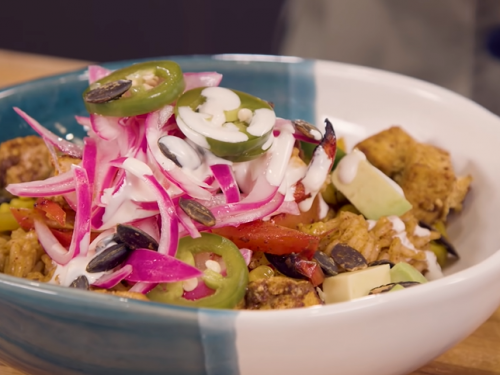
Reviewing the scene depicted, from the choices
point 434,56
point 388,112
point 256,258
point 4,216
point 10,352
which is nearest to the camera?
point 10,352

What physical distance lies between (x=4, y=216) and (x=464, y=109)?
5.53 ft

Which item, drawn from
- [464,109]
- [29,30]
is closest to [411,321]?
[464,109]

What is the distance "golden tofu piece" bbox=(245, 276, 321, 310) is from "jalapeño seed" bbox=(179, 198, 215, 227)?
0.19m

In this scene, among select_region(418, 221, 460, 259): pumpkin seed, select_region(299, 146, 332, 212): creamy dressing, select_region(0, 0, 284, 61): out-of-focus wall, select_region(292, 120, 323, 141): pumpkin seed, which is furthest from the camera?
select_region(0, 0, 284, 61): out-of-focus wall

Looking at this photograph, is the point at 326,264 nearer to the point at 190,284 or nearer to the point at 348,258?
the point at 348,258

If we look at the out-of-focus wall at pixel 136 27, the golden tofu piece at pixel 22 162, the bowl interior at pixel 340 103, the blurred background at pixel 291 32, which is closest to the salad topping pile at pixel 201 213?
the golden tofu piece at pixel 22 162

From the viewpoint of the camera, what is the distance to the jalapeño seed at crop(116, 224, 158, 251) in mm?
1501

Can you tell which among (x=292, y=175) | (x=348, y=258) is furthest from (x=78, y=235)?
(x=348, y=258)

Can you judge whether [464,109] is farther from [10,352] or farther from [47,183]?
[10,352]

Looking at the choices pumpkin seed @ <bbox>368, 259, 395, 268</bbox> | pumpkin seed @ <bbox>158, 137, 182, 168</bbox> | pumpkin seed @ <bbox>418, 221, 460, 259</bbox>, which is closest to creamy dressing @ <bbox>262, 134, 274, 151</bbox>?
pumpkin seed @ <bbox>158, 137, 182, 168</bbox>

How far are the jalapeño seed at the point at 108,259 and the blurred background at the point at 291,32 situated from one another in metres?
2.90

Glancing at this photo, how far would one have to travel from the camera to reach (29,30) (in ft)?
18.4

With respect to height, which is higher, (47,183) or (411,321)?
(411,321)

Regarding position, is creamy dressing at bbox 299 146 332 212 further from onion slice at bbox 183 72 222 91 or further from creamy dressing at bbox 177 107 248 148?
onion slice at bbox 183 72 222 91
